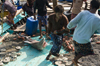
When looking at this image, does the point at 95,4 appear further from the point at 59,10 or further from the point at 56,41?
the point at 56,41

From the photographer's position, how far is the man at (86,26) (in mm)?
2059

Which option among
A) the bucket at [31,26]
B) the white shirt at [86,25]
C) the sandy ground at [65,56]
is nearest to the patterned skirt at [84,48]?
the white shirt at [86,25]

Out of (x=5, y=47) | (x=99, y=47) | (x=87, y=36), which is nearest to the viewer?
(x=87, y=36)

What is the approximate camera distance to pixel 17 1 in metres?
8.98

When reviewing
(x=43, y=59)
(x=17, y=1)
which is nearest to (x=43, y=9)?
(x=43, y=59)

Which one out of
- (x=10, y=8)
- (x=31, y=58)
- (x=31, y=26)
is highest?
(x=10, y=8)

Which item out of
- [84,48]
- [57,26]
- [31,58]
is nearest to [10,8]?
[31,58]

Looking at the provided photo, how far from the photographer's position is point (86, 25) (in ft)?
6.97

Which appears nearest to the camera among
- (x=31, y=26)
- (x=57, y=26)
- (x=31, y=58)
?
(x=57, y=26)

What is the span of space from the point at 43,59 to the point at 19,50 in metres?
1.10

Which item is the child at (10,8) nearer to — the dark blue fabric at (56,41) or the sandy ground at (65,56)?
the sandy ground at (65,56)

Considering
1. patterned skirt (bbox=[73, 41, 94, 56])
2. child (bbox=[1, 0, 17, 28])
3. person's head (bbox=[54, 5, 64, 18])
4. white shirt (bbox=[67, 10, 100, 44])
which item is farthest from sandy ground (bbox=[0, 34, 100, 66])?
child (bbox=[1, 0, 17, 28])

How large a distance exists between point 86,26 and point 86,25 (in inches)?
0.8

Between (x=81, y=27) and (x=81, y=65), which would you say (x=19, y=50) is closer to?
(x=81, y=65)
